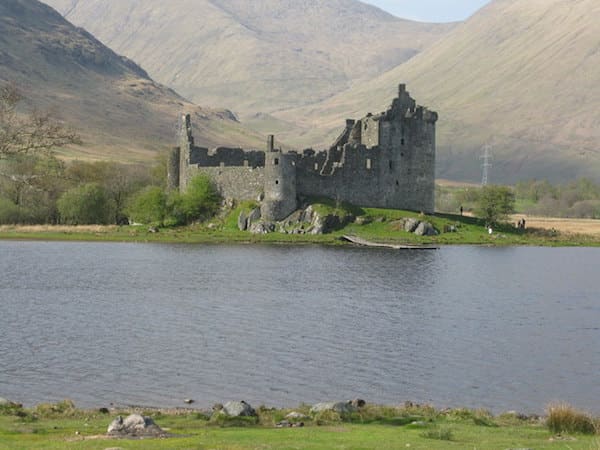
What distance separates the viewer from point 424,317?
146 feet

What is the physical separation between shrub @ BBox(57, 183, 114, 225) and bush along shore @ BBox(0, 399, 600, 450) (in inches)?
2643

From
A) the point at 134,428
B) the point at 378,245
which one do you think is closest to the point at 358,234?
the point at 378,245

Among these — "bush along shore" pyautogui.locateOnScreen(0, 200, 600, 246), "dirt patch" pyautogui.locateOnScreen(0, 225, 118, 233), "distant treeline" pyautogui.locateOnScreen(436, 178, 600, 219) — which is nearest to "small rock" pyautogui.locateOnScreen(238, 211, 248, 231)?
"bush along shore" pyautogui.locateOnScreen(0, 200, 600, 246)

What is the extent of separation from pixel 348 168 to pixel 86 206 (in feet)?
79.3

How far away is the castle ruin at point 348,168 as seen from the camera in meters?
82.4

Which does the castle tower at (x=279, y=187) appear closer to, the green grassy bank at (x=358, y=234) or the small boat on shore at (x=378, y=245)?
the green grassy bank at (x=358, y=234)

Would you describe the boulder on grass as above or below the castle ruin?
below

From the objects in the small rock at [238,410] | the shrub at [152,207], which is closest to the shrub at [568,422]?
the small rock at [238,410]

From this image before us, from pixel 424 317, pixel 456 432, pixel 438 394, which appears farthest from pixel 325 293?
pixel 456 432

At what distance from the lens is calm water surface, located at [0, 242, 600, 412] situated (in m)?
29.1

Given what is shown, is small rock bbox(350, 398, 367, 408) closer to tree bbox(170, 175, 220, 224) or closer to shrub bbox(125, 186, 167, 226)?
tree bbox(170, 175, 220, 224)

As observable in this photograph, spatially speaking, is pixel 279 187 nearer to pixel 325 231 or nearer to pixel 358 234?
pixel 325 231

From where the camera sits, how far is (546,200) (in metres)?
154

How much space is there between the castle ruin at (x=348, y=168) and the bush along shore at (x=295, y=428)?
56874 mm
